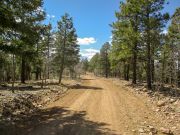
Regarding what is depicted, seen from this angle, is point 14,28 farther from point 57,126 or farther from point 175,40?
point 175,40

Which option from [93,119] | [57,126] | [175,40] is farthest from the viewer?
[175,40]

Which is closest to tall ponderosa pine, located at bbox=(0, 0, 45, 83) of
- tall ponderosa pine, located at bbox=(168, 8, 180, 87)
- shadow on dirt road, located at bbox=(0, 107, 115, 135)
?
shadow on dirt road, located at bbox=(0, 107, 115, 135)

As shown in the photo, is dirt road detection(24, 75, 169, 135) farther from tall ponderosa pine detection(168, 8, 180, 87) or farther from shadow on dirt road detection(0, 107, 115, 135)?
tall ponderosa pine detection(168, 8, 180, 87)

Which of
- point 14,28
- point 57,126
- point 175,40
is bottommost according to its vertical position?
point 57,126

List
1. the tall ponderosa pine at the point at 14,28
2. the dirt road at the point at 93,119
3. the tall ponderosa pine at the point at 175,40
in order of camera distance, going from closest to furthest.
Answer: the dirt road at the point at 93,119, the tall ponderosa pine at the point at 14,28, the tall ponderosa pine at the point at 175,40

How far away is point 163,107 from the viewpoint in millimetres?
18594

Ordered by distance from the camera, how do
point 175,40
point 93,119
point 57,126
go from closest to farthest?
point 57,126 → point 93,119 → point 175,40

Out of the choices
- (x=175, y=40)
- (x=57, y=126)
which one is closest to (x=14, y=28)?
(x=57, y=126)

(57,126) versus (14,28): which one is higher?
(14,28)

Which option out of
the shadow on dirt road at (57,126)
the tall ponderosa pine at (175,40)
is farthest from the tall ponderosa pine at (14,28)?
the tall ponderosa pine at (175,40)

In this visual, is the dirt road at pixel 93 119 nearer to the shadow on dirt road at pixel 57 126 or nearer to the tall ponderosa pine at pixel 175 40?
the shadow on dirt road at pixel 57 126

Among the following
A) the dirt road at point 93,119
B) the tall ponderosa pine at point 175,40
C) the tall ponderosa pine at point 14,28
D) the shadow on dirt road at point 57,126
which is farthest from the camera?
the tall ponderosa pine at point 175,40

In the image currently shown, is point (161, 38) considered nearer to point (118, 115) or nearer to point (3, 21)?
point (118, 115)

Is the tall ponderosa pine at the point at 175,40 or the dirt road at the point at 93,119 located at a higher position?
the tall ponderosa pine at the point at 175,40
